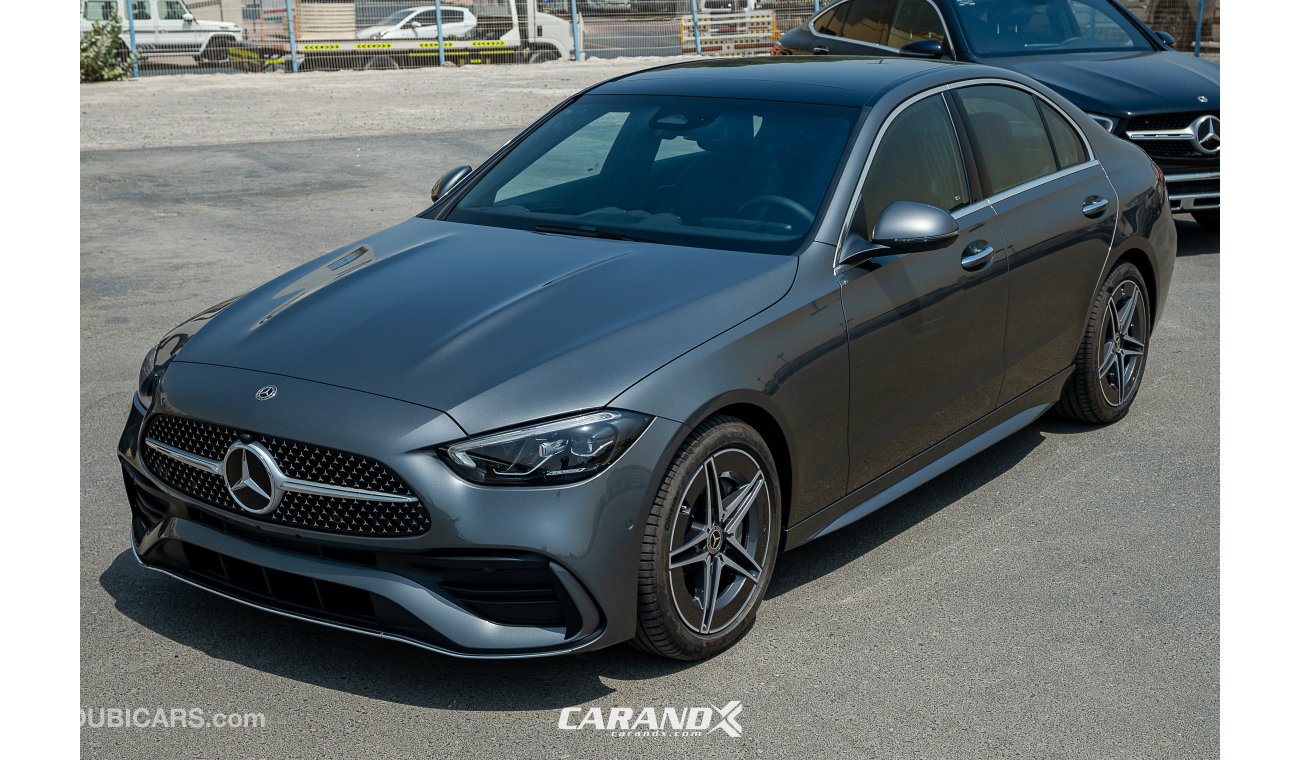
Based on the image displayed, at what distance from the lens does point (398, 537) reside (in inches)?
149

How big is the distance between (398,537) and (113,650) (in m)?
1.18

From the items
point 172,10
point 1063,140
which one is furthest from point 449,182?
point 172,10

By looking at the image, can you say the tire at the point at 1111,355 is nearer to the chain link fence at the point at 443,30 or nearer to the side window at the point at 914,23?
the side window at the point at 914,23

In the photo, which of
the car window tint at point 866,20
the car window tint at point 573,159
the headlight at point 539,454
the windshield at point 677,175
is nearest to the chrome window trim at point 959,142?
the windshield at point 677,175

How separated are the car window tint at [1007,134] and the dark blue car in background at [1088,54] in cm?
409

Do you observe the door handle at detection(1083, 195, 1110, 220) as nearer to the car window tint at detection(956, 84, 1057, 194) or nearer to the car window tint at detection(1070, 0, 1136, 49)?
the car window tint at detection(956, 84, 1057, 194)

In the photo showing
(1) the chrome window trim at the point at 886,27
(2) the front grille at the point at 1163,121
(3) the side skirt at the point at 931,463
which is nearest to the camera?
(3) the side skirt at the point at 931,463

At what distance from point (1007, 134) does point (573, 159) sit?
5.79 feet

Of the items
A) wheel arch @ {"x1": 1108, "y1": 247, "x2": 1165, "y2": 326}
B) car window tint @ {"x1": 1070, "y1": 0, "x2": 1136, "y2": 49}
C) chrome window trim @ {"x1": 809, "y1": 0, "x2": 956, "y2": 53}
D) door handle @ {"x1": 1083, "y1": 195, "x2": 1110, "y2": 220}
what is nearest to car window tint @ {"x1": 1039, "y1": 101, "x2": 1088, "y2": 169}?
door handle @ {"x1": 1083, "y1": 195, "x2": 1110, "y2": 220}

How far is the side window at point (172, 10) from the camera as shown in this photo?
2521 centimetres

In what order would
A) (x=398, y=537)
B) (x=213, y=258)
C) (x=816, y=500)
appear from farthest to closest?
1. (x=213, y=258)
2. (x=816, y=500)
3. (x=398, y=537)

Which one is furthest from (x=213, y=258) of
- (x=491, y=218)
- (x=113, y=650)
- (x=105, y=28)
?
(x=105, y=28)

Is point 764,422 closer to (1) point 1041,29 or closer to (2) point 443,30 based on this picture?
(1) point 1041,29

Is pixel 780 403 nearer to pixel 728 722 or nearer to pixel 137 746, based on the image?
pixel 728 722
